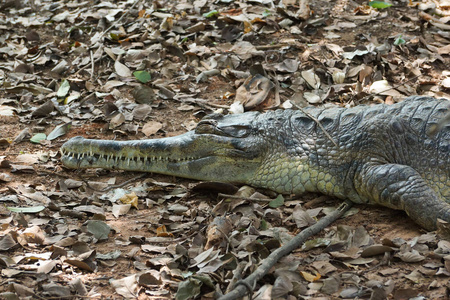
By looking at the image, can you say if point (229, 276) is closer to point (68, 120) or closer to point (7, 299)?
point (7, 299)

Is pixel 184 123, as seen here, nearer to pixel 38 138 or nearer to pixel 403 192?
pixel 38 138

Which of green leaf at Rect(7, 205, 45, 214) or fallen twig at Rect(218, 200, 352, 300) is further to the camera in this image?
green leaf at Rect(7, 205, 45, 214)

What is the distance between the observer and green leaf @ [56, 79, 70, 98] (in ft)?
20.6

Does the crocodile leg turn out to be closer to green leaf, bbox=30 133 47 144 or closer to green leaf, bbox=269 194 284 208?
green leaf, bbox=269 194 284 208

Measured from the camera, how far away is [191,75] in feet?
21.6

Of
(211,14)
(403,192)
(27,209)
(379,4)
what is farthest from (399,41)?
(27,209)

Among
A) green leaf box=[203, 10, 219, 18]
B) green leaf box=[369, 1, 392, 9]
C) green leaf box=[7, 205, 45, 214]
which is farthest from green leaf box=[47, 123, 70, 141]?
green leaf box=[369, 1, 392, 9]

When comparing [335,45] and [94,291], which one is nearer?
[94,291]

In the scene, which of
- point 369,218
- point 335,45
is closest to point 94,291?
point 369,218

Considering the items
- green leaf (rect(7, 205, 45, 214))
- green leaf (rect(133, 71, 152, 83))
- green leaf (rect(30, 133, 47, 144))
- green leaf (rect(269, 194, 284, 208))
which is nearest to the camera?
green leaf (rect(7, 205, 45, 214))

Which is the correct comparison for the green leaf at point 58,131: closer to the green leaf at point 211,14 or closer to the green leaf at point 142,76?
the green leaf at point 142,76

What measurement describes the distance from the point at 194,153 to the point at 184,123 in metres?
1.01

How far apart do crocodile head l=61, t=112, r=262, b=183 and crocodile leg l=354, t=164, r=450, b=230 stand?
1006 mm

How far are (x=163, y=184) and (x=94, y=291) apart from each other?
5.53ft
